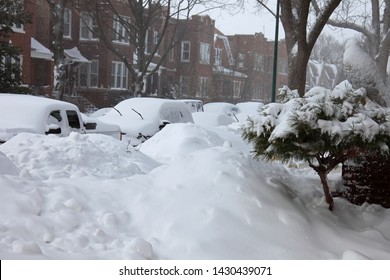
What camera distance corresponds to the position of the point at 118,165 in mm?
9445

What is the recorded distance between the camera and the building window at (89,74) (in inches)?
1464

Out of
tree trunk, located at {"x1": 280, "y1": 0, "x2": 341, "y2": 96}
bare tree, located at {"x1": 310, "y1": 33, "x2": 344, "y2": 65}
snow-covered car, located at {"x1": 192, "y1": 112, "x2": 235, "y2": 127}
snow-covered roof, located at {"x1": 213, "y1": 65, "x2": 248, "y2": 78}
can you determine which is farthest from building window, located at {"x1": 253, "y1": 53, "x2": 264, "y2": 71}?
tree trunk, located at {"x1": 280, "y1": 0, "x2": 341, "y2": 96}

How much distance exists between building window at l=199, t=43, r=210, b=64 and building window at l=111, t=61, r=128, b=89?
9.84m

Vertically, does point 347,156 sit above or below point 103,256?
above

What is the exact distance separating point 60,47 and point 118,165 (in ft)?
57.4

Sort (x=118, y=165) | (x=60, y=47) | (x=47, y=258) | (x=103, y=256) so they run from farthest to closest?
1. (x=60, y=47)
2. (x=118, y=165)
3. (x=103, y=256)
4. (x=47, y=258)

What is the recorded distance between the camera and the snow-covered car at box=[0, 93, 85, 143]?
34.9 feet

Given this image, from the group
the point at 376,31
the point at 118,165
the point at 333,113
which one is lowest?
the point at 118,165

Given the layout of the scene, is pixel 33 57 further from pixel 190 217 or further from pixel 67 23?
pixel 190 217

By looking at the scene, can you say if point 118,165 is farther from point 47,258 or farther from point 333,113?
point 47,258

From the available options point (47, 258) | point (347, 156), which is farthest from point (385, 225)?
point (47, 258)

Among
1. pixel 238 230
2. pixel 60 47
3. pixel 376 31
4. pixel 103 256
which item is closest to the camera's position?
pixel 103 256

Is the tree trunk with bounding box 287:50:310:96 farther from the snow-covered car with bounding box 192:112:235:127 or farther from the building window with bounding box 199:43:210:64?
the building window with bounding box 199:43:210:64

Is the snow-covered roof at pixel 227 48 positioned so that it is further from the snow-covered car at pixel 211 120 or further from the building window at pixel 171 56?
the snow-covered car at pixel 211 120
